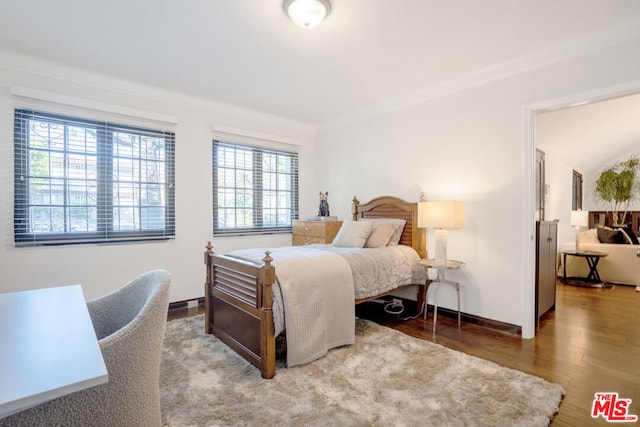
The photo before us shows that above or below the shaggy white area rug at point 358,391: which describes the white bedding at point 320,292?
above

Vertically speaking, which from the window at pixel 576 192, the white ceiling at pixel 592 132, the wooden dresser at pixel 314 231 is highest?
the white ceiling at pixel 592 132

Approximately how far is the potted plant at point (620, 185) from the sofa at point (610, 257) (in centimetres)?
189

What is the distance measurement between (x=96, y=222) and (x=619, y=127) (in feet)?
24.6

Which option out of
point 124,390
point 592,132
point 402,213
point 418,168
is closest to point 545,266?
point 402,213

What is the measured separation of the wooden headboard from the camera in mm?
3654

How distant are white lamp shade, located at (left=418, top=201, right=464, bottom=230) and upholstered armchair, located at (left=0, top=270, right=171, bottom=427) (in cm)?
249

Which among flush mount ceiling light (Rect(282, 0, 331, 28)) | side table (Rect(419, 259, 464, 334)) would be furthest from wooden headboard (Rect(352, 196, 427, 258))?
flush mount ceiling light (Rect(282, 0, 331, 28))

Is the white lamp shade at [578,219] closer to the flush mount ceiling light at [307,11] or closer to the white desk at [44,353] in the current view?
the flush mount ceiling light at [307,11]

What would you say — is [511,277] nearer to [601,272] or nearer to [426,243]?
[426,243]

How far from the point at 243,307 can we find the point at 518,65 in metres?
3.15

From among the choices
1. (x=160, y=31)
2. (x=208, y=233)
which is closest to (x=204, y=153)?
(x=208, y=233)

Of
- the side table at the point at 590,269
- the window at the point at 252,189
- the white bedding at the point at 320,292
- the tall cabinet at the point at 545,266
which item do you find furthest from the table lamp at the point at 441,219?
the side table at the point at 590,269

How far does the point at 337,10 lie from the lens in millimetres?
2141

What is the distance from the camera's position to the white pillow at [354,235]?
3.41m
